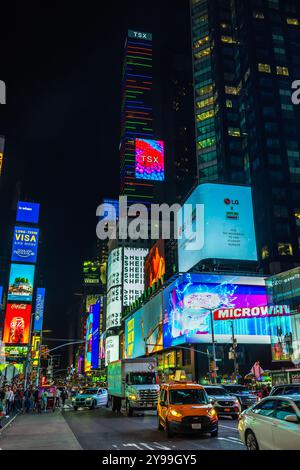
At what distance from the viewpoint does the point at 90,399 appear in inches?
1436

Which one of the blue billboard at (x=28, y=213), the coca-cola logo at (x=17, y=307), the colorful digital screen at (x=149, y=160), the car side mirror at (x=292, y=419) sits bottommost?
the car side mirror at (x=292, y=419)

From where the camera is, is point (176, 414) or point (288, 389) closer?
point (288, 389)

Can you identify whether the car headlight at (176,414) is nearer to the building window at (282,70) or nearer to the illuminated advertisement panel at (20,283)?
the illuminated advertisement panel at (20,283)

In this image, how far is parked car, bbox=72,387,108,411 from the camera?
3616 centimetres

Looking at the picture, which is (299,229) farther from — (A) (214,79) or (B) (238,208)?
(A) (214,79)

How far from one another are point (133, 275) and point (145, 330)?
50.9m

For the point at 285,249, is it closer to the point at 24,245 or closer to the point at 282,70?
the point at 282,70

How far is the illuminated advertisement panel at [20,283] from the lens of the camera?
112 m

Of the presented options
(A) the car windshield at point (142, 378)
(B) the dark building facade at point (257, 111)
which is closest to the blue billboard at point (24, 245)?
(B) the dark building facade at point (257, 111)

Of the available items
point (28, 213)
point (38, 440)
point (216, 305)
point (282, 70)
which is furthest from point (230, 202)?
point (28, 213)

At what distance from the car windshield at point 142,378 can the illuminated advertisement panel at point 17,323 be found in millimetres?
85987

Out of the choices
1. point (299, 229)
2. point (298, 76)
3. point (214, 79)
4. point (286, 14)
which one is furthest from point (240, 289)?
point (286, 14)

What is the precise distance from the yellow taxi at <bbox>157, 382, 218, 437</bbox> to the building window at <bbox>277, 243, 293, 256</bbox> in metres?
79.6
